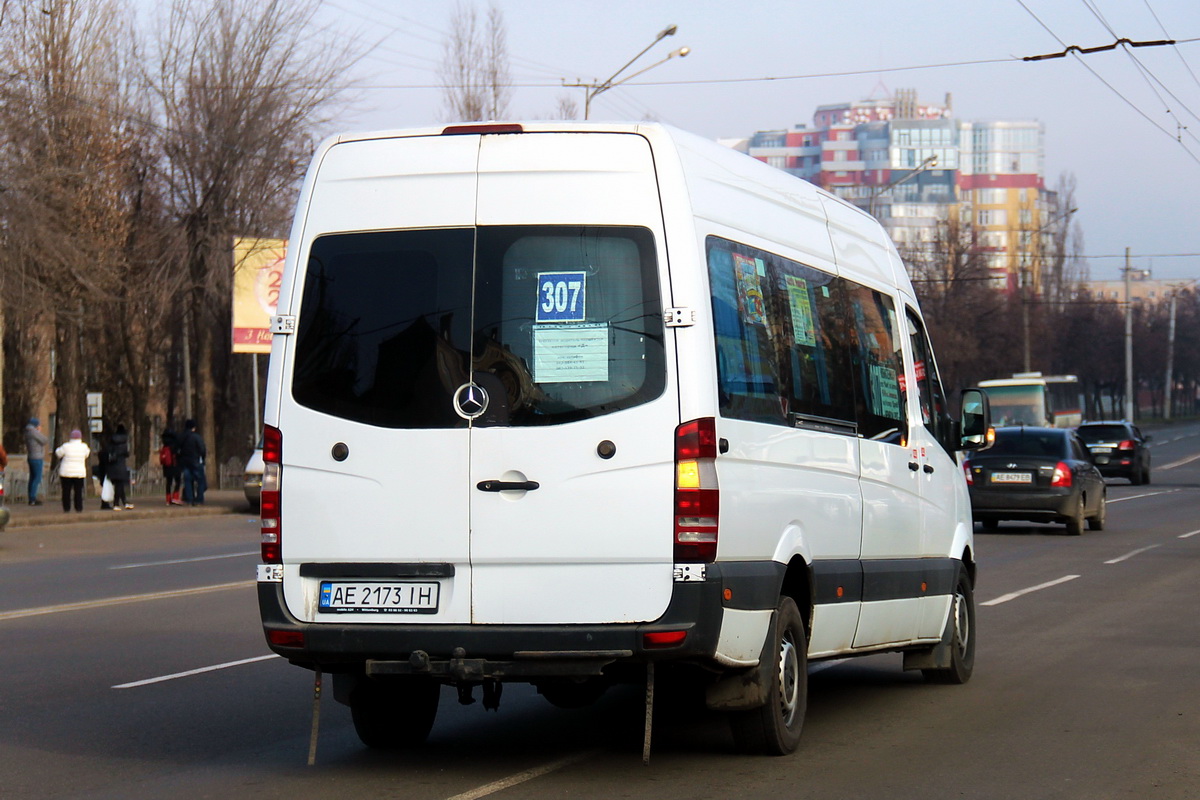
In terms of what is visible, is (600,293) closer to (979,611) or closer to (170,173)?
(979,611)

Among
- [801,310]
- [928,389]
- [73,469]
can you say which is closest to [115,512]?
[73,469]

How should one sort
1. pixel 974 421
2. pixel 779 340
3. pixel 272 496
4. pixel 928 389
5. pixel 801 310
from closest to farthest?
1. pixel 272 496
2. pixel 779 340
3. pixel 801 310
4. pixel 928 389
5. pixel 974 421

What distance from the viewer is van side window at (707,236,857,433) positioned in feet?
Result: 21.2

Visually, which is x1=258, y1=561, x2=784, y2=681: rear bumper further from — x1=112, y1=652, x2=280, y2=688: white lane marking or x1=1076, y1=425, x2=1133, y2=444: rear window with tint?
x1=1076, y1=425, x2=1133, y2=444: rear window with tint

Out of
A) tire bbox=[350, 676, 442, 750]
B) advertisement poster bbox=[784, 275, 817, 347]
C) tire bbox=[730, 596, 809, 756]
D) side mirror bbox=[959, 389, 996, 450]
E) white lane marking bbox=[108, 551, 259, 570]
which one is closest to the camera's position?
tire bbox=[730, 596, 809, 756]

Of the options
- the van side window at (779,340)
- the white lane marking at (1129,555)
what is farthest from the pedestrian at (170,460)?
the van side window at (779,340)

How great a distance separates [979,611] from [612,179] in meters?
7.98

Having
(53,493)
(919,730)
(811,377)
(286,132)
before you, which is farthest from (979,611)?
(286,132)

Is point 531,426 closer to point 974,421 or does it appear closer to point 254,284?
point 974,421

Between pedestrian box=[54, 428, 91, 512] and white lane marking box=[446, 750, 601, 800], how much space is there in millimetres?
24372

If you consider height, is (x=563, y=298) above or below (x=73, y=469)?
above

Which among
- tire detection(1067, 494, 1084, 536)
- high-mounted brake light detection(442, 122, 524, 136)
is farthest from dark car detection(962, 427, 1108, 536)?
high-mounted brake light detection(442, 122, 524, 136)

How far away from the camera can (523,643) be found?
609 centimetres

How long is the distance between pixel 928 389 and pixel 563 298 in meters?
3.68
